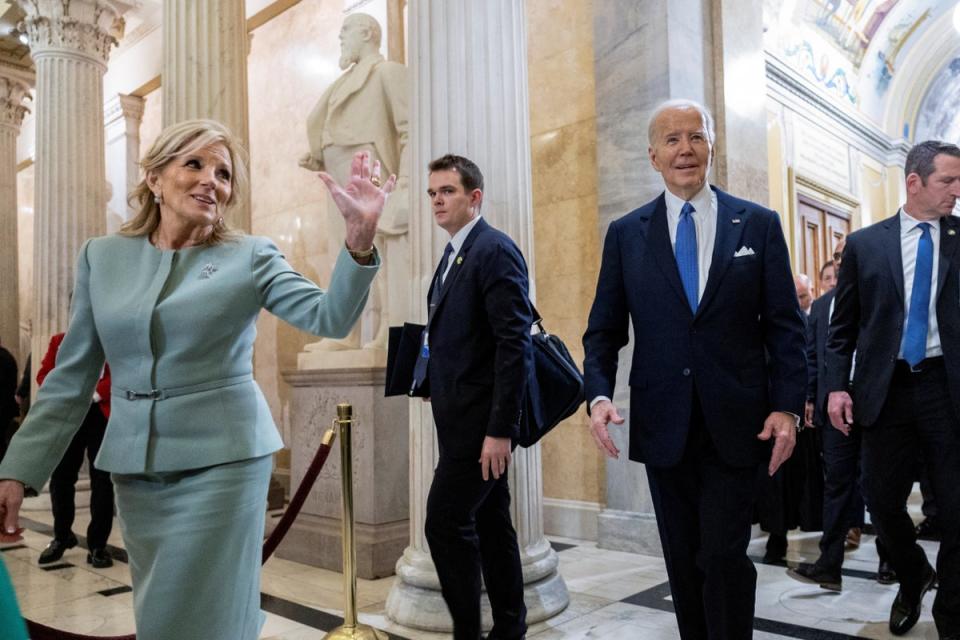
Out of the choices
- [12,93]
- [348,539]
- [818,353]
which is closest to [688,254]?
[348,539]

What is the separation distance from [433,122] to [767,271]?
2.09 meters

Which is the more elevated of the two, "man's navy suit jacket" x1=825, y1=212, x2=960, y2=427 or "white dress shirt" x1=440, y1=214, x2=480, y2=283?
"white dress shirt" x1=440, y1=214, x2=480, y2=283

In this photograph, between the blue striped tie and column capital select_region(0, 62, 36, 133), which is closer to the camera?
the blue striped tie

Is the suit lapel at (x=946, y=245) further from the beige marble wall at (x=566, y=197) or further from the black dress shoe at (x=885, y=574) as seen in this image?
the beige marble wall at (x=566, y=197)

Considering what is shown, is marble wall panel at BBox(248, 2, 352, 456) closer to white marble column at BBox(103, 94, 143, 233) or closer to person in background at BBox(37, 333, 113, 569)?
person in background at BBox(37, 333, 113, 569)

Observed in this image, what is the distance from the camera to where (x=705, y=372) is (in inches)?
92.4

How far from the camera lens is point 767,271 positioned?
7.90ft

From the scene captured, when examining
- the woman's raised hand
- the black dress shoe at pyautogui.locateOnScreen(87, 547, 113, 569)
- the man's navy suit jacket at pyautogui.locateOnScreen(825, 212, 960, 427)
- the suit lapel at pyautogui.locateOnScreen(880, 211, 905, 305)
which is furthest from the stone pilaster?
the woman's raised hand

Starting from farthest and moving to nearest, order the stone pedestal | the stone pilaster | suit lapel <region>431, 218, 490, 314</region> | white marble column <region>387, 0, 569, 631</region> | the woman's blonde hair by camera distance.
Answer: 1. the stone pilaster
2. the stone pedestal
3. white marble column <region>387, 0, 569, 631</region>
4. suit lapel <region>431, 218, 490, 314</region>
5. the woman's blonde hair

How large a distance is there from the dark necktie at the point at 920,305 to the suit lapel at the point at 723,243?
1304 mm

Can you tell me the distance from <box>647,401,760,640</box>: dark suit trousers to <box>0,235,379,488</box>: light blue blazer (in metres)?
1.18

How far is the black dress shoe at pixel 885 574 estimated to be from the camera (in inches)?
173

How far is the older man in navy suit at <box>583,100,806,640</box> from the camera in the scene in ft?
7.56

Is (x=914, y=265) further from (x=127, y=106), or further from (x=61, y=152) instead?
(x=127, y=106)
